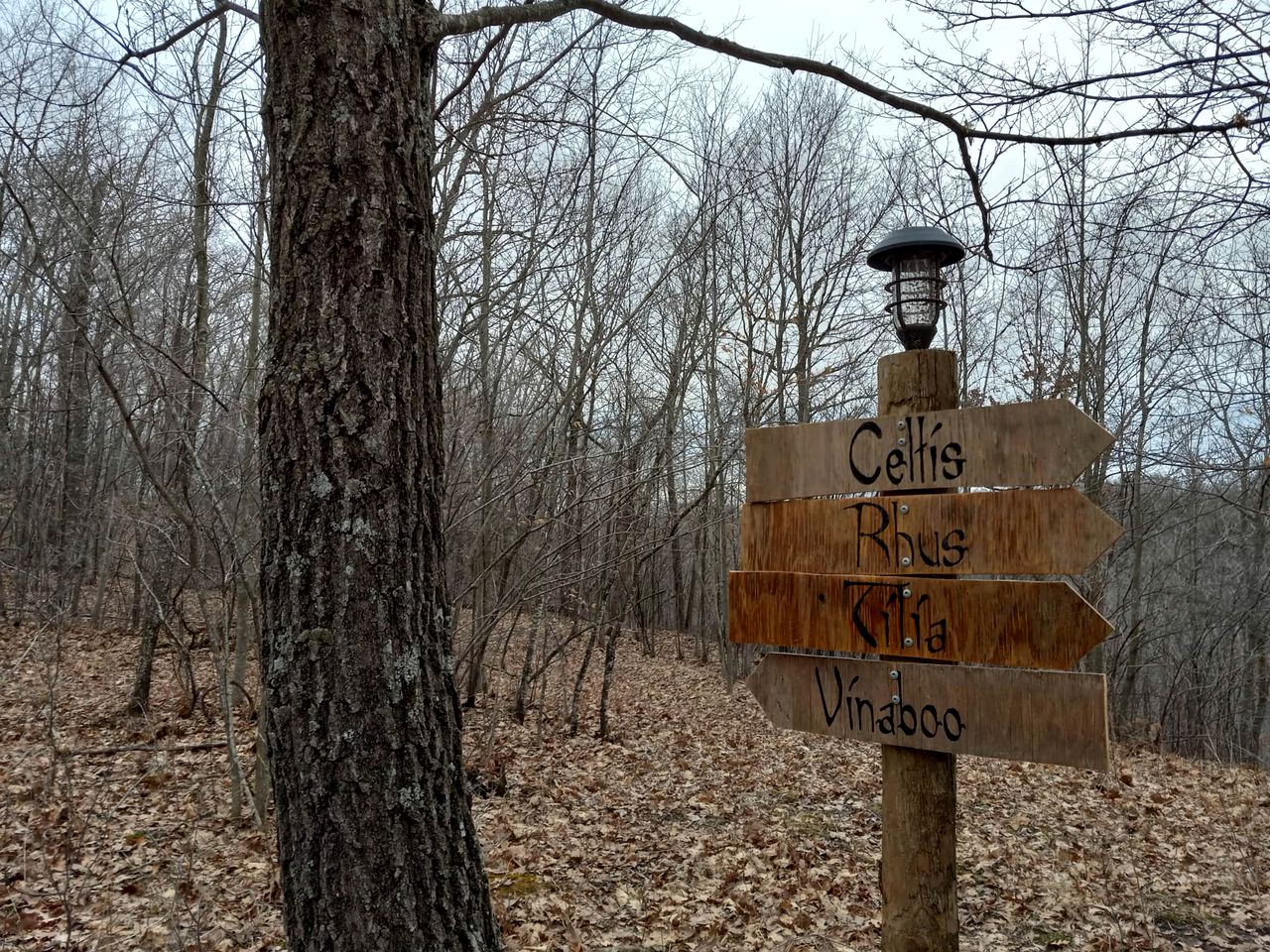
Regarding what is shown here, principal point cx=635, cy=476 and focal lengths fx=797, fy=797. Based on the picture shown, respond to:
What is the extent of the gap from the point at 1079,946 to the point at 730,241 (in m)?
9.15

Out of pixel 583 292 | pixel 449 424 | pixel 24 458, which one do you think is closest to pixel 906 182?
pixel 583 292

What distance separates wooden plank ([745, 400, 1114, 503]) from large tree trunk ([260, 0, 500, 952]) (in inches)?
40.7

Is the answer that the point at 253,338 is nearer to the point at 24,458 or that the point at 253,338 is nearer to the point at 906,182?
the point at 906,182

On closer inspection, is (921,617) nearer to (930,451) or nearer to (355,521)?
(930,451)

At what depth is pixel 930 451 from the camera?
212cm

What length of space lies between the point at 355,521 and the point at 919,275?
1748mm

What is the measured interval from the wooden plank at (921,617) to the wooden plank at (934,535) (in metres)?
0.05

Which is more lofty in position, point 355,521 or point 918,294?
point 918,294

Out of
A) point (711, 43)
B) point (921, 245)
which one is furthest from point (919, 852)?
point (711, 43)

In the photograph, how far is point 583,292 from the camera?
22.8 ft

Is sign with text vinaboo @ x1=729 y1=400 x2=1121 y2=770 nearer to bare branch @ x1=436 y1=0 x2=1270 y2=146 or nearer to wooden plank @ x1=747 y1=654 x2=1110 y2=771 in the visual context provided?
wooden plank @ x1=747 y1=654 x2=1110 y2=771

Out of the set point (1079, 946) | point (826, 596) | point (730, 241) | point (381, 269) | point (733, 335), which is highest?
point (730, 241)

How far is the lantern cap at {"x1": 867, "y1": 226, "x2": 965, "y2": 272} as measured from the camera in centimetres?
236

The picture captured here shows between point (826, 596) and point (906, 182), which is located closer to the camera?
point (826, 596)
